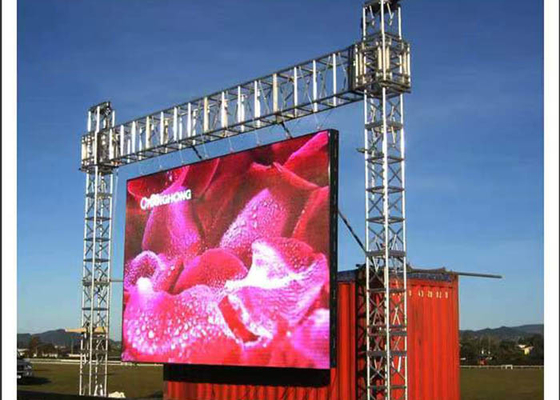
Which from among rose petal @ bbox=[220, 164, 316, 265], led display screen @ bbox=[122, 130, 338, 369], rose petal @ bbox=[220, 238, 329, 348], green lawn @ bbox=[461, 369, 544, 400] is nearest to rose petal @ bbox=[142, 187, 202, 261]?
led display screen @ bbox=[122, 130, 338, 369]

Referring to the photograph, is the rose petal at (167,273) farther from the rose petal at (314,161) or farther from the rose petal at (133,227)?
the rose petal at (314,161)

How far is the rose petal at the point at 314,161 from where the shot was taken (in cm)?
2436

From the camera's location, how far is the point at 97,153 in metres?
35.8

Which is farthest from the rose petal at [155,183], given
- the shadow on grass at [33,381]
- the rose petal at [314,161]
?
the shadow on grass at [33,381]

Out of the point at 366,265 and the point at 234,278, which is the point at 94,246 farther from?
the point at 366,265

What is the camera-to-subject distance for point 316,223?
24203mm

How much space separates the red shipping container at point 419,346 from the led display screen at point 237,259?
142 centimetres

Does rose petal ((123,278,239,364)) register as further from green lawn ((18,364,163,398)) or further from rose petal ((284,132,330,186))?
green lawn ((18,364,163,398))

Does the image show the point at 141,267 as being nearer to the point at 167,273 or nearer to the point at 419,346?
the point at 167,273

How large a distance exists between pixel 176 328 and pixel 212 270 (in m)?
2.97

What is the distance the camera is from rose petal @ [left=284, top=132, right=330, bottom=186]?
24.4 meters
